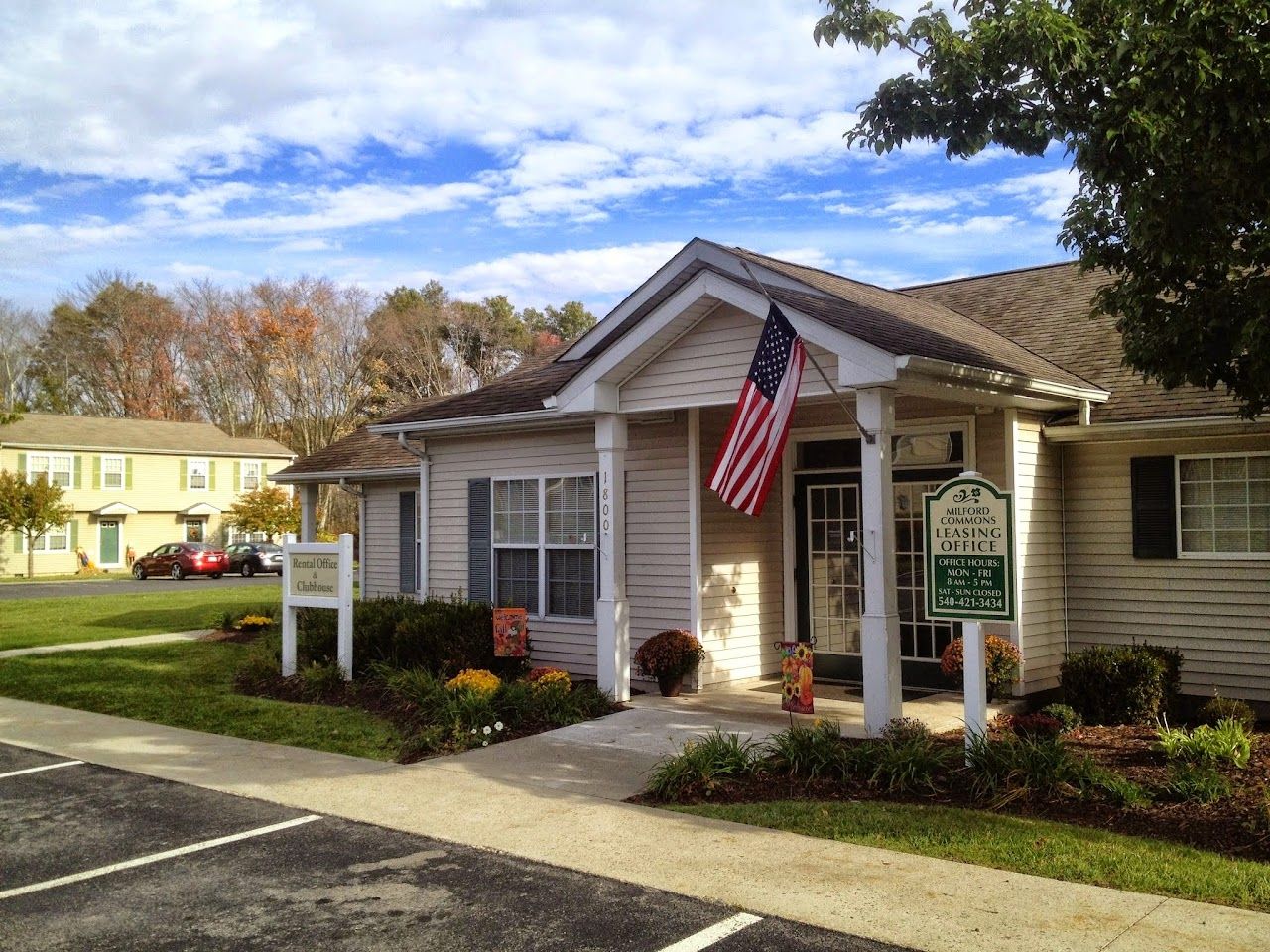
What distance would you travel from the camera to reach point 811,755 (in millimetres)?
7844

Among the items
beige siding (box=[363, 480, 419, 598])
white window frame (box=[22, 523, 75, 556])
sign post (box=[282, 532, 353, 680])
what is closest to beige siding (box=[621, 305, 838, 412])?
sign post (box=[282, 532, 353, 680])

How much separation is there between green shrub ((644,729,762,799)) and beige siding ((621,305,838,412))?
340 cm

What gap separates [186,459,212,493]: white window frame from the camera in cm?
4603

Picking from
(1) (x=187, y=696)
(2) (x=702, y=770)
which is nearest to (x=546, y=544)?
(1) (x=187, y=696)

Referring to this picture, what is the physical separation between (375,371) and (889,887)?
45478 millimetres

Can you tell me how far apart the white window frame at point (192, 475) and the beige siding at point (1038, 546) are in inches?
1638

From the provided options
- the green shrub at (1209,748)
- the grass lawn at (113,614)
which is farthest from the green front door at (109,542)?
the green shrub at (1209,748)

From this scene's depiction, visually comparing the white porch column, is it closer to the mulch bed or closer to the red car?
the mulch bed

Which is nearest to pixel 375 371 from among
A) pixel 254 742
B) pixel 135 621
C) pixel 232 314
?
pixel 232 314

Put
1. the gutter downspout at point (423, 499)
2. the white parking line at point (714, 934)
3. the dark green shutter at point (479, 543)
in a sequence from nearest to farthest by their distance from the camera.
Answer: the white parking line at point (714, 934) → the dark green shutter at point (479, 543) → the gutter downspout at point (423, 499)

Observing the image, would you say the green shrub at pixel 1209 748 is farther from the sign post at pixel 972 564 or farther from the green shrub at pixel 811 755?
the green shrub at pixel 811 755

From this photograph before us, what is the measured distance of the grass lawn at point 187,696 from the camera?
998cm

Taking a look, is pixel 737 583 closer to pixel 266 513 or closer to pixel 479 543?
pixel 479 543

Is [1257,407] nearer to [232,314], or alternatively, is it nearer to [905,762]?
[905,762]
